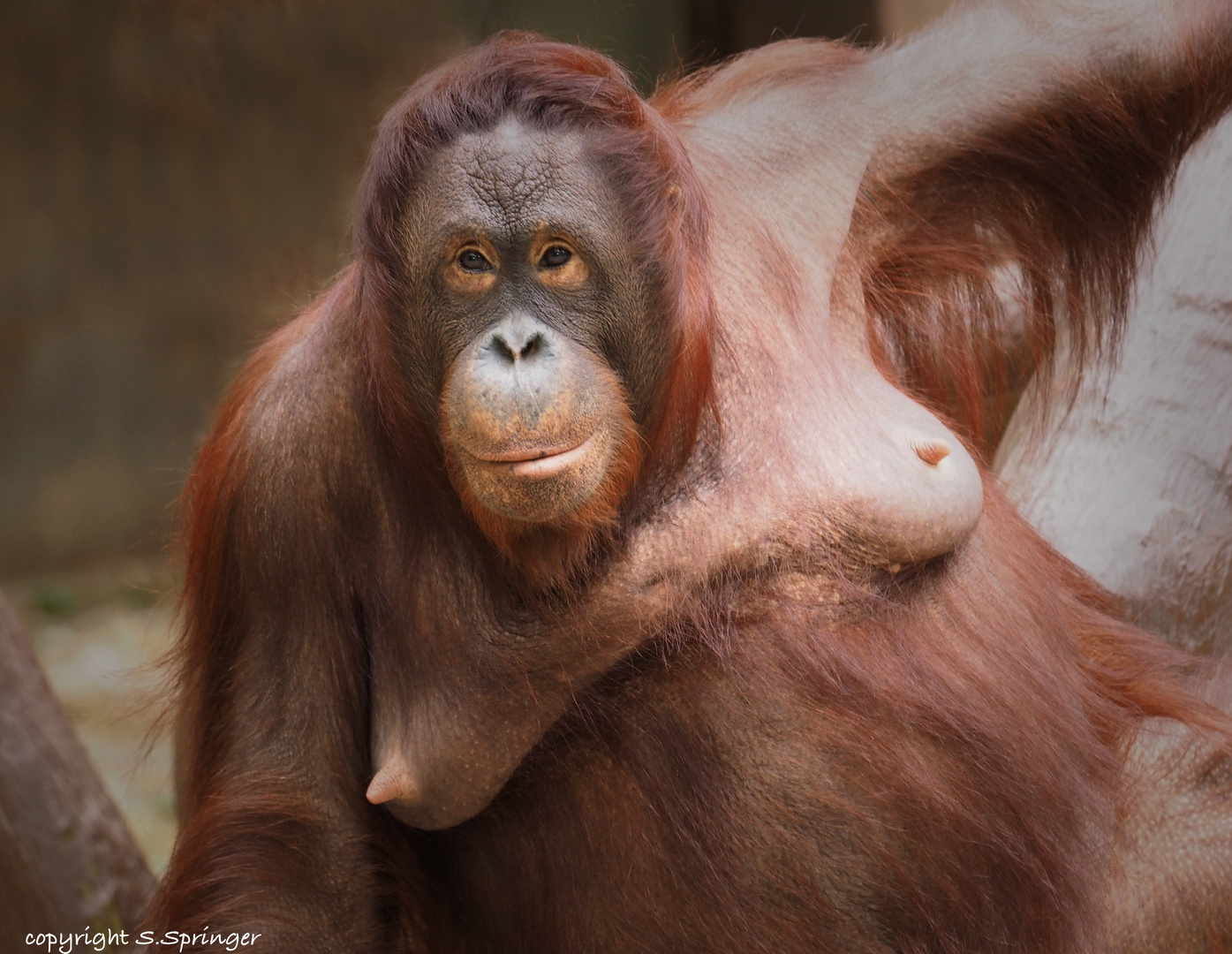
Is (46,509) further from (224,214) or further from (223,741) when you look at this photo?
(223,741)

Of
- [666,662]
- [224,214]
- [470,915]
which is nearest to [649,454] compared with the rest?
[666,662]

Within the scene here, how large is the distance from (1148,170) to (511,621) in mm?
1438

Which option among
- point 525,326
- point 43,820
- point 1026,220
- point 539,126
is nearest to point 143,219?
point 43,820

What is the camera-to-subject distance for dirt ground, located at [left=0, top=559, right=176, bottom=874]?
5.07 metres

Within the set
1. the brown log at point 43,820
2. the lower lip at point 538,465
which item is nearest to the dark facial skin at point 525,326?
the lower lip at point 538,465

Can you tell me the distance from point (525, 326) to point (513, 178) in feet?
0.64

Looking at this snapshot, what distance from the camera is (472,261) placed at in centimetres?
157

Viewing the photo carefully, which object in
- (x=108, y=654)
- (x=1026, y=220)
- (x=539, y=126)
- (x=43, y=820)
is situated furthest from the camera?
(x=108, y=654)

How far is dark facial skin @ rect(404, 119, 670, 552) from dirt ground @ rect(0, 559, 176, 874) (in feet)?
12.0

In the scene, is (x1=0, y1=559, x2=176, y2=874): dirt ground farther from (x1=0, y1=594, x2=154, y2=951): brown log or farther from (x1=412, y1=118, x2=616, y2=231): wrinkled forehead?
(x1=412, y1=118, x2=616, y2=231): wrinkled forehead

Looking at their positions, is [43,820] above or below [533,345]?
below

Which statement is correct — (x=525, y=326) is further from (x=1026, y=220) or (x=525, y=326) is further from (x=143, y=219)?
(x=143, y=219)

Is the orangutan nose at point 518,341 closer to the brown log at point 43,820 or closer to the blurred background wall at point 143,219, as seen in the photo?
the brown log at point 43,820

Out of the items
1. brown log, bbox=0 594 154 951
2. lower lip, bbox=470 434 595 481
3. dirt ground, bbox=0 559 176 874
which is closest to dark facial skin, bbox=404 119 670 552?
→ lower lip, bbox=470 434 595 481
